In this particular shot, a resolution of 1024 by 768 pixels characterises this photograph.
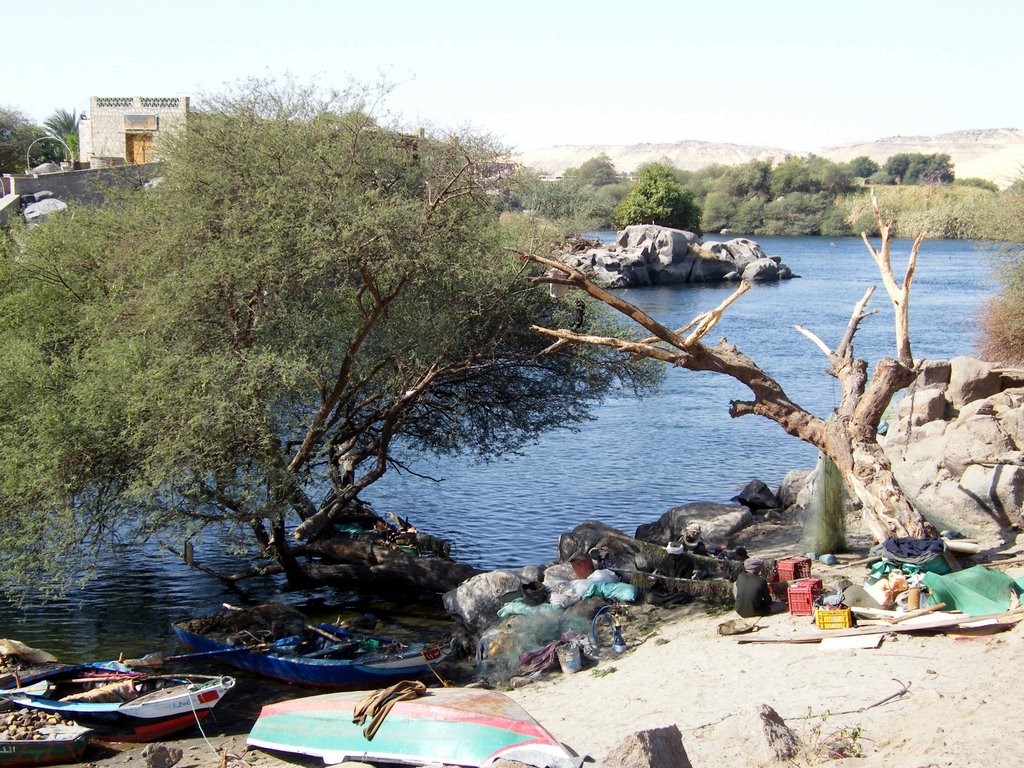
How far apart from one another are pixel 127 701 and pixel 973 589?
11.5 meters

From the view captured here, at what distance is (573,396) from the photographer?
2280cm

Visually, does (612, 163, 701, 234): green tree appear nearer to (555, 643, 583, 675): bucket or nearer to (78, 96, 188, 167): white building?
(78, 96, 188, 167): white building

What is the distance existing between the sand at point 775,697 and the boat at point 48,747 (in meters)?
0.33

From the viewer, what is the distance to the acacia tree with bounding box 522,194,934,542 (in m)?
15.9

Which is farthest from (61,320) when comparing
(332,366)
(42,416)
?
(332,366)

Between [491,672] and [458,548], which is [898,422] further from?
[491,672]

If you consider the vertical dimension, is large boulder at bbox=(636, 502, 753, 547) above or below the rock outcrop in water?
below

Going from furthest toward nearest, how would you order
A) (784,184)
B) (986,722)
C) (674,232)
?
(784,184)
(674,232)
(986,722)

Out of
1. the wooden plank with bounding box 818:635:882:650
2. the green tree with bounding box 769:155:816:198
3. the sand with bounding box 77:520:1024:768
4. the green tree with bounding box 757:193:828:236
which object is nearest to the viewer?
the sand with bounding box 77:520:1024:768

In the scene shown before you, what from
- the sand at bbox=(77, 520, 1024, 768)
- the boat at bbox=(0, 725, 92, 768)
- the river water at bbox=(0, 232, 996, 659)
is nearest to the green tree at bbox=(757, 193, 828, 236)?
the river water at bbox=(0, 232, 996, 659)

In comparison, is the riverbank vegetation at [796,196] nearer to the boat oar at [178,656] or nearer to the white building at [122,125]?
the white building at [122,125]

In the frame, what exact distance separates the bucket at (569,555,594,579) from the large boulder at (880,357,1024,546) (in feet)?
19.7

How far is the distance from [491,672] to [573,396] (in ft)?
28.2

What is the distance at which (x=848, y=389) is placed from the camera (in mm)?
17391
